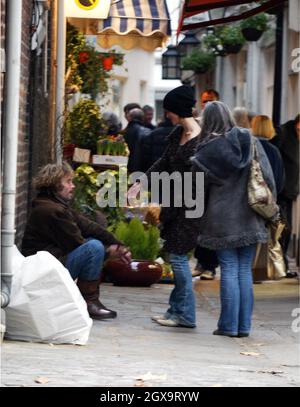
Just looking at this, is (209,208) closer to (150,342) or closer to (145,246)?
(150,342)

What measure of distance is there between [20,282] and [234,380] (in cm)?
159

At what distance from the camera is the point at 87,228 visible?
9906 millimetres

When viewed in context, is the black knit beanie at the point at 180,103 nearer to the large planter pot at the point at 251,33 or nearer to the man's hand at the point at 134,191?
the man's hand at the point at 134,191

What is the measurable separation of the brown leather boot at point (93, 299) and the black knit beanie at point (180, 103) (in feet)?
4.88

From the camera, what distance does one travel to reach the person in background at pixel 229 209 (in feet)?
31.6

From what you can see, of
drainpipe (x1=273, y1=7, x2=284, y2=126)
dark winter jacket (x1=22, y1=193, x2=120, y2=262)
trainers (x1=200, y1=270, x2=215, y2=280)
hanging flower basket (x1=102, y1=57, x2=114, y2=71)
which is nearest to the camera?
dark winter jacket (x1=22, y1=193, x2=120, y2=262)

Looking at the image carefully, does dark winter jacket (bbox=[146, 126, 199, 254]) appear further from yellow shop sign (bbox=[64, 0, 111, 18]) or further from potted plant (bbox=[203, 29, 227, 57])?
potted plant (bbox=[203, 29, 227, 57])

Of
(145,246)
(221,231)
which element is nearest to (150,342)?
(221,231)

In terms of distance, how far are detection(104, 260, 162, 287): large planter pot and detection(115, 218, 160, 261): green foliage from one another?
0.39 metres

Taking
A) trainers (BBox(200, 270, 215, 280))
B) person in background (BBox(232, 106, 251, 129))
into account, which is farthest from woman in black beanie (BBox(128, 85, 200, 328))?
trainers (BBox(200, 270, 215, 280))

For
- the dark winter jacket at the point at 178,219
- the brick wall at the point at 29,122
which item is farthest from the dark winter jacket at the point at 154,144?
the dark winter jacket at the point at 178,219

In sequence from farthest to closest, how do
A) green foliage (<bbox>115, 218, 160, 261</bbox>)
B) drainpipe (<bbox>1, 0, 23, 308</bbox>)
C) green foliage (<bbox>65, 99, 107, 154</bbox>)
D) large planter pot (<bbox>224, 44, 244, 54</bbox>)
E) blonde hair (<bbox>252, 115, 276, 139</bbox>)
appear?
large planter pot (<bbox>224, 44, 244, 54</bbox>), green foliage (<bbox>65, 99, 107, 154</bbox>), blonde hair (<bbox>252, 115, 276, 139</bbox>), green foliage (<bbox>115, 218, 160, 261</bbox>), drainpipe (<bbox>1, 0, 23, 308</bbox>)

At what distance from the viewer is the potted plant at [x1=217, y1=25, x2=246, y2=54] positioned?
23.6m

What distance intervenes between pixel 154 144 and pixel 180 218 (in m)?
5.49
